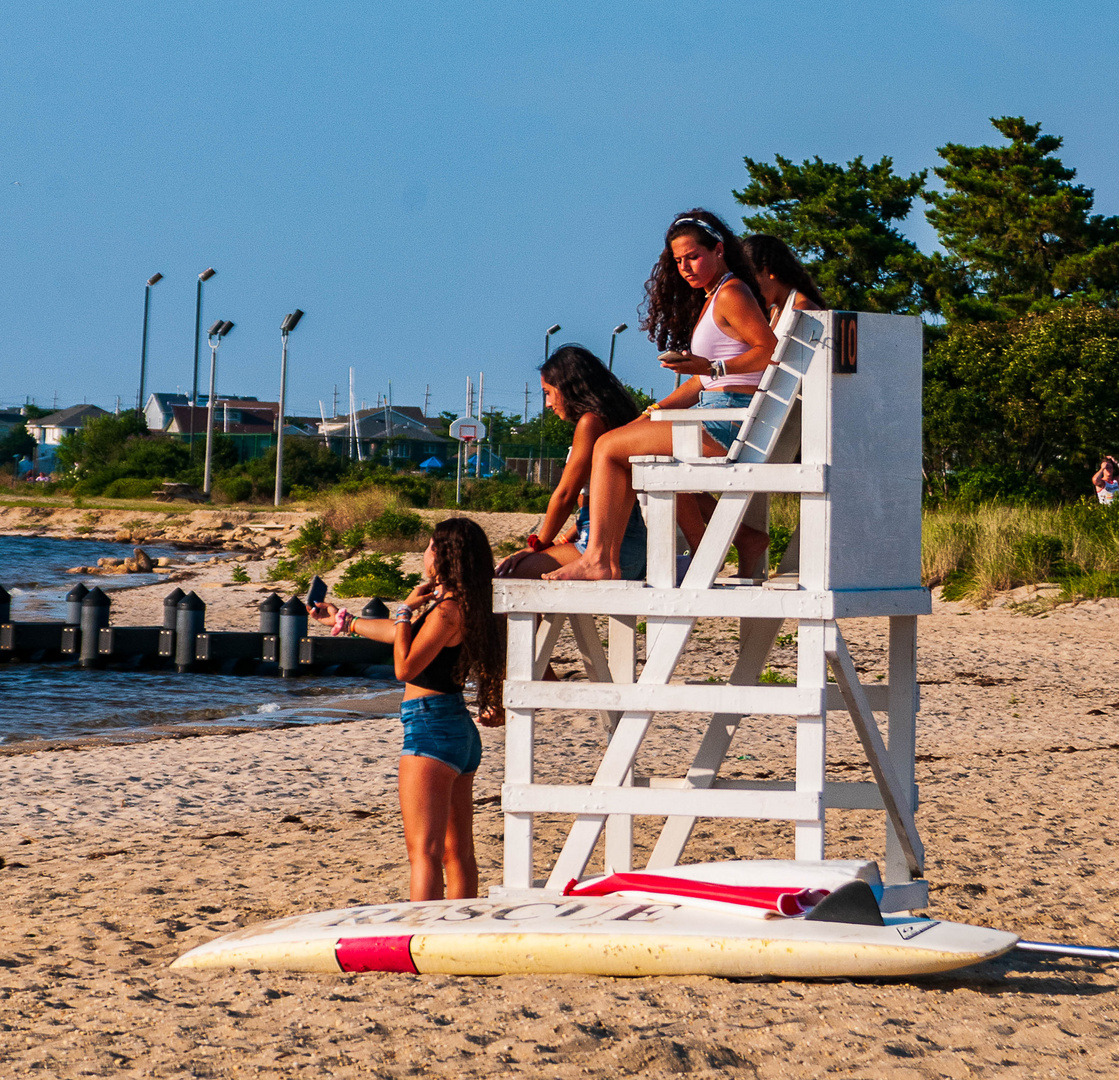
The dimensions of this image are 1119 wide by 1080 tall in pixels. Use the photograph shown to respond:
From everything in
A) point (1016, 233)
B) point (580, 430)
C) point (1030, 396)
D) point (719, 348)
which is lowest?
point (580, 430)

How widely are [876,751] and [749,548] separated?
0.87 m

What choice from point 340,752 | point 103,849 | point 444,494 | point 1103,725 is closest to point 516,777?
point 103,849

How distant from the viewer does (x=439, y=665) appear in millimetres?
4812

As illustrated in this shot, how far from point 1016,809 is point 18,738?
787cm

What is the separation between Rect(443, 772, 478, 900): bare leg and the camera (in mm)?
4988

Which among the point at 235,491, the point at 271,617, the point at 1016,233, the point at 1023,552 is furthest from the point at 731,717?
the point at 235,491

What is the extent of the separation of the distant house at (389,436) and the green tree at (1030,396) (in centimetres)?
5822

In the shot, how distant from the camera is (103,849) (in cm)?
691

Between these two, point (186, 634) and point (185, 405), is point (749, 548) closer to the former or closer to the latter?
point (186, 634)

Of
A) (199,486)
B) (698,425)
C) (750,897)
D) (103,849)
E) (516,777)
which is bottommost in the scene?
(103,849)

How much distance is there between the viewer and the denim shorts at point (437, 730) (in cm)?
478

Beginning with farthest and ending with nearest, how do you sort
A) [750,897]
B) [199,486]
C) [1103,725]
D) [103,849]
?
[199,486] → [1103,725] → [103,849] → [750,897]

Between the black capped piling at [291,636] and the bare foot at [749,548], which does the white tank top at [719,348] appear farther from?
the black capped piling at [291,636]

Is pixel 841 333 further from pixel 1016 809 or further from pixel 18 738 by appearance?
pixel 18 738
